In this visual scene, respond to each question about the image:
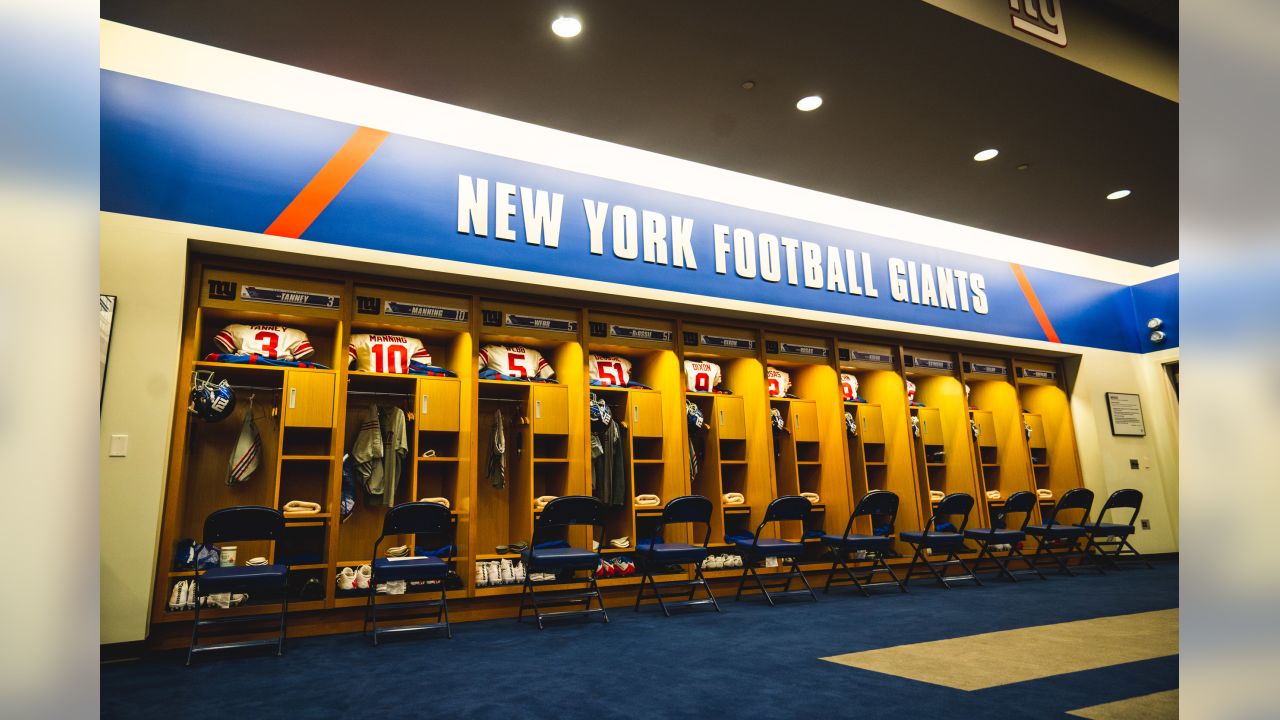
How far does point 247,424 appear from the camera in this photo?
15.7 feet

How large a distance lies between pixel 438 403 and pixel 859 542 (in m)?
3.72

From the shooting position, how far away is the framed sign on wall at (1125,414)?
898cm

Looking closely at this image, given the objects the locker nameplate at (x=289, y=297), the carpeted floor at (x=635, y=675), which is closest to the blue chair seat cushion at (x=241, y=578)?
the carpeted floor at (x=635, y=675)

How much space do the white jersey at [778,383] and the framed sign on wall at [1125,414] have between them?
491cm

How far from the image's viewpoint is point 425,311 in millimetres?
5328

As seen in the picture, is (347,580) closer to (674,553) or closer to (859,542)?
(674,553)

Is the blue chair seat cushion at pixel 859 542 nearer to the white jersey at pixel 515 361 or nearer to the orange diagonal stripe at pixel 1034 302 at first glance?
the white jersey at pixel 515 361

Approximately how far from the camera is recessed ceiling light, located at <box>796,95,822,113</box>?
495 cm

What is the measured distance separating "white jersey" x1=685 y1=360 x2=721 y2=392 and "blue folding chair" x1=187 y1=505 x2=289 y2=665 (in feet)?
11.9

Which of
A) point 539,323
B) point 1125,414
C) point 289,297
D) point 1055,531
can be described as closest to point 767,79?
point 539,323

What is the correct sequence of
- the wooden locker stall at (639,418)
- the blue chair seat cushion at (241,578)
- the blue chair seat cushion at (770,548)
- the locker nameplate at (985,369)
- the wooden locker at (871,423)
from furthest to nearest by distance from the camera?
the locker nameplate at (985,369), the wooden locker at (871,423), the wooden locker stall at (639,418), the blue chair seat cushion at (770,548), the blue chair seat cushion at (241,578)
